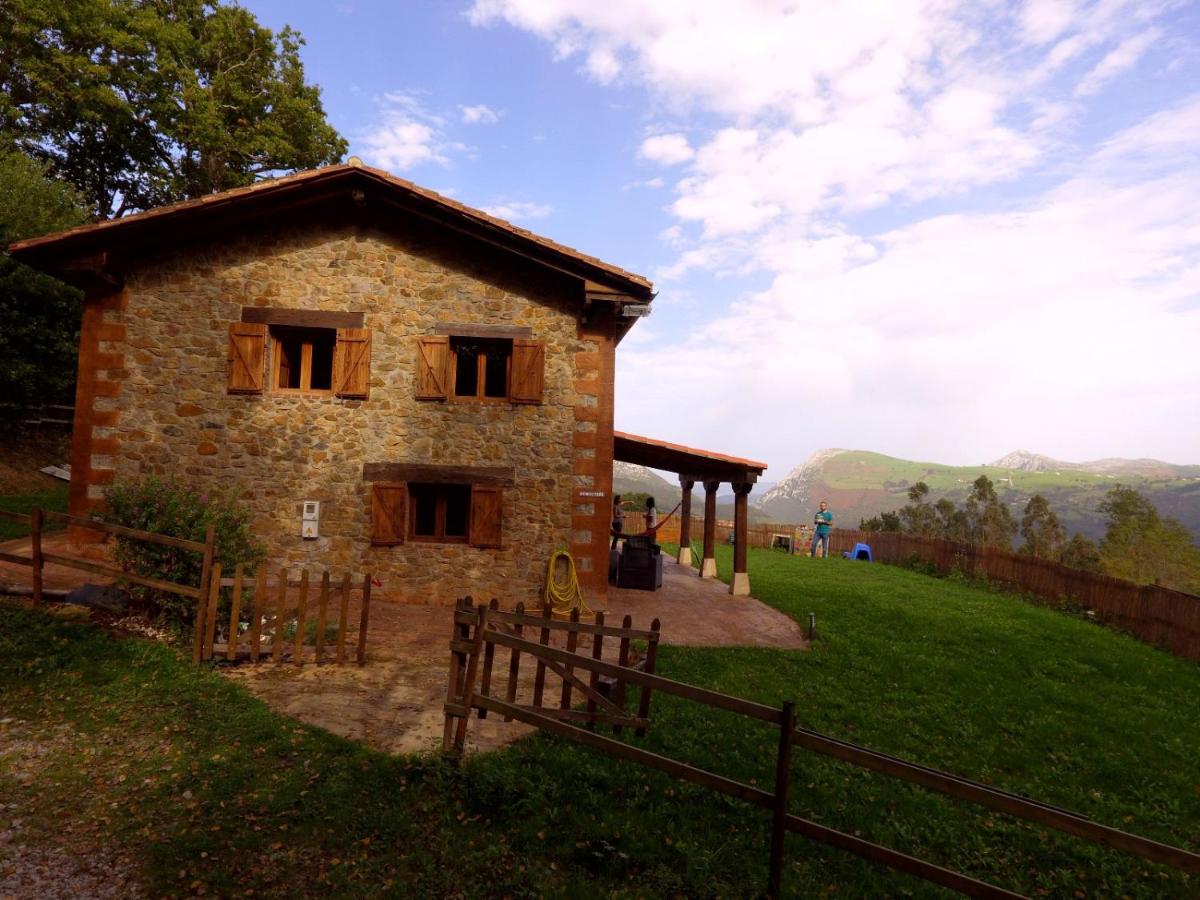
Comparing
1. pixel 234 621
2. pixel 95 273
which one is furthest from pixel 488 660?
pixel 95 273

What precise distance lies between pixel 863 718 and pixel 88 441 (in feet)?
40.1

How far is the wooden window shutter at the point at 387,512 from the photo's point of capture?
993cm

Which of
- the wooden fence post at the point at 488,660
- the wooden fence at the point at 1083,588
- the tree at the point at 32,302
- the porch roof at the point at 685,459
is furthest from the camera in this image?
the tree at the point at 32,302

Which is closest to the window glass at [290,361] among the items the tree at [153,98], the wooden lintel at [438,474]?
the wooden lintel at [438,474]

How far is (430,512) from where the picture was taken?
10.6 meters

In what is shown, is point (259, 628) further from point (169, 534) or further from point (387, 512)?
point (387, 512)

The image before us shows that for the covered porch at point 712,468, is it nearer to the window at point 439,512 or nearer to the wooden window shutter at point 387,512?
the window at point 439,512

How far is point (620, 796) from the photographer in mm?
4512

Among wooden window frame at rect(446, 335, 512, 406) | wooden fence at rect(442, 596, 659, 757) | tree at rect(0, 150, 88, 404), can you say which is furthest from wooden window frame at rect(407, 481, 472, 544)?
tree at rect(0, 150, 88, 404)

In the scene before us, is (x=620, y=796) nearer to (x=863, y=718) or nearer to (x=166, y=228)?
(x=863, y=718)

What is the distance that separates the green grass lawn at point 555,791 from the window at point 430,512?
12.7 feet

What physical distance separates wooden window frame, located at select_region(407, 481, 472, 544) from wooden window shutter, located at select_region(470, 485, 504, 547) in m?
0.14

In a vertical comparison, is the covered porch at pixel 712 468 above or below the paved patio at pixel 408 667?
above

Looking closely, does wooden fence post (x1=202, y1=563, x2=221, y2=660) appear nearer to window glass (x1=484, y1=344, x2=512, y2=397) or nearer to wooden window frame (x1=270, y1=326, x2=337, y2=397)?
wooden window frame (x1=270, y1=326, x2=337, y2=397)
